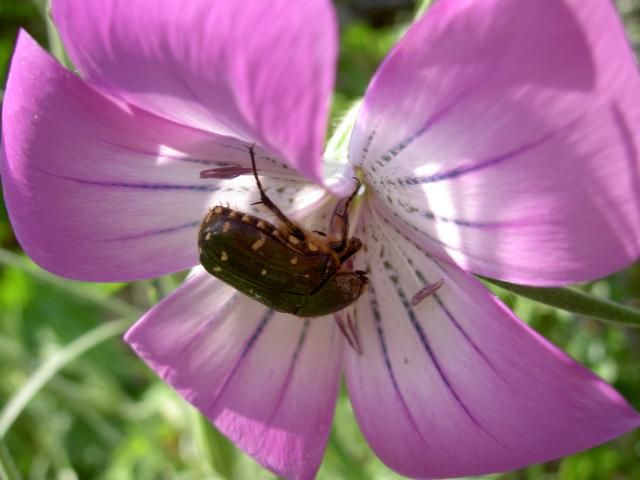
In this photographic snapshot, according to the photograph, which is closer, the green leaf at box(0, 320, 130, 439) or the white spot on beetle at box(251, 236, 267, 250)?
the white spot on beetle at box(251, 236, 267, 250)

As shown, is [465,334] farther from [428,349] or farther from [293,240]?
[293,240]

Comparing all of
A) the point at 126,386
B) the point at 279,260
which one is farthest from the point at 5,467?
the point at 126,386

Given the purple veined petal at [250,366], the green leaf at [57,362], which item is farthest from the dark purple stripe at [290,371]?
the green leaf at [57,362]

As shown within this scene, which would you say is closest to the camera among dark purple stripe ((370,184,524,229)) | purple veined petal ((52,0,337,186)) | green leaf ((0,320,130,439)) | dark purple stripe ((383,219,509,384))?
purple veined petal ((52,0,337,186))

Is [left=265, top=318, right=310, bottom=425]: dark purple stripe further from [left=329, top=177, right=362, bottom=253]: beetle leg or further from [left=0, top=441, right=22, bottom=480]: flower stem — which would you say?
[left=0, top=441, right=22, bottom=480]: flower stem

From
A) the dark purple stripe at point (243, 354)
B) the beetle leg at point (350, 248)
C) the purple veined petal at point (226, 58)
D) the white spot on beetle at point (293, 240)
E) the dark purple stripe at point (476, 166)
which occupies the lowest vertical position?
the dark purple stripe at point (243, 354)

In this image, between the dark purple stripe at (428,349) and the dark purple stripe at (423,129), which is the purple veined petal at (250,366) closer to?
the dark purple stripe at (428,349)

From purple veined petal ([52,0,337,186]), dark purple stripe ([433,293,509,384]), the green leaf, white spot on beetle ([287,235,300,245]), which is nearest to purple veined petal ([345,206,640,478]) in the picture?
dark purple stripe ([433,293,509,384])
